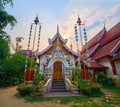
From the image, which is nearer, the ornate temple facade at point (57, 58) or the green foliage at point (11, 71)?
the green foliage at point (11, 71)

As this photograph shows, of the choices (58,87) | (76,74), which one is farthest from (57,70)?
(58,87)

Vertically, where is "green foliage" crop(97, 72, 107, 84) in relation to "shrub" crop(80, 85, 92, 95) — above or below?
→ above

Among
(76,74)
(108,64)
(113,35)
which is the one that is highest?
(113,35)

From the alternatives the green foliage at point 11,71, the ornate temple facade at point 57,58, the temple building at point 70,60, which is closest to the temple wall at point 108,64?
the temple building at point 70,60

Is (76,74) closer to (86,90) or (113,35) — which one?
(86,90)

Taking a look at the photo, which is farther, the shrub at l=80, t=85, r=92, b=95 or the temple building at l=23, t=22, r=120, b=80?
the temple building at l=23, t=22, r=120, b=80

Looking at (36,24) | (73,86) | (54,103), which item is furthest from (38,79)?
(36,24)

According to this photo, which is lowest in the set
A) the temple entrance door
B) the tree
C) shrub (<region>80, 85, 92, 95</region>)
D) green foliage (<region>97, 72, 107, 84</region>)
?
shrub (<region>80, 85, 92, 95</region>)

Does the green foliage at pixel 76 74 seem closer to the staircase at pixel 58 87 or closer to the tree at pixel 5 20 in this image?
the staircase at pixel 58 87

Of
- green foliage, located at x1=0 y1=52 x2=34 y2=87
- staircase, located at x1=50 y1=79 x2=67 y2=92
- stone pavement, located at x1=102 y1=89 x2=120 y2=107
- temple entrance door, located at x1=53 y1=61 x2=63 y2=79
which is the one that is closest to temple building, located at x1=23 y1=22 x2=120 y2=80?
temple entrance door, located at x1=53 y1=61 x2=63 y2=79

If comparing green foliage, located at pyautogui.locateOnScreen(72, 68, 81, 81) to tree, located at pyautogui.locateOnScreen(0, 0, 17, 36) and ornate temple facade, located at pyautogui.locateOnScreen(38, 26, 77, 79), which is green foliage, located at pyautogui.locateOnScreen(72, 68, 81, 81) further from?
tree, located at pyautogui.locateOnScreen(0, 0, 17, 36)

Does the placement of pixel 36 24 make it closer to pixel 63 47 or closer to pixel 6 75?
pixel 63 47

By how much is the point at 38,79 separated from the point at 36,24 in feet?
18.7

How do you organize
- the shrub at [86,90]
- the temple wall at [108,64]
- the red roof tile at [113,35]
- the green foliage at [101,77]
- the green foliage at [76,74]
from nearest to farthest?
the shrub at [86,90]
the green foliage at [76,74]
the green foliage at [101,77]
the temple wall at [108,64]
the red roof tile at [113,35]
